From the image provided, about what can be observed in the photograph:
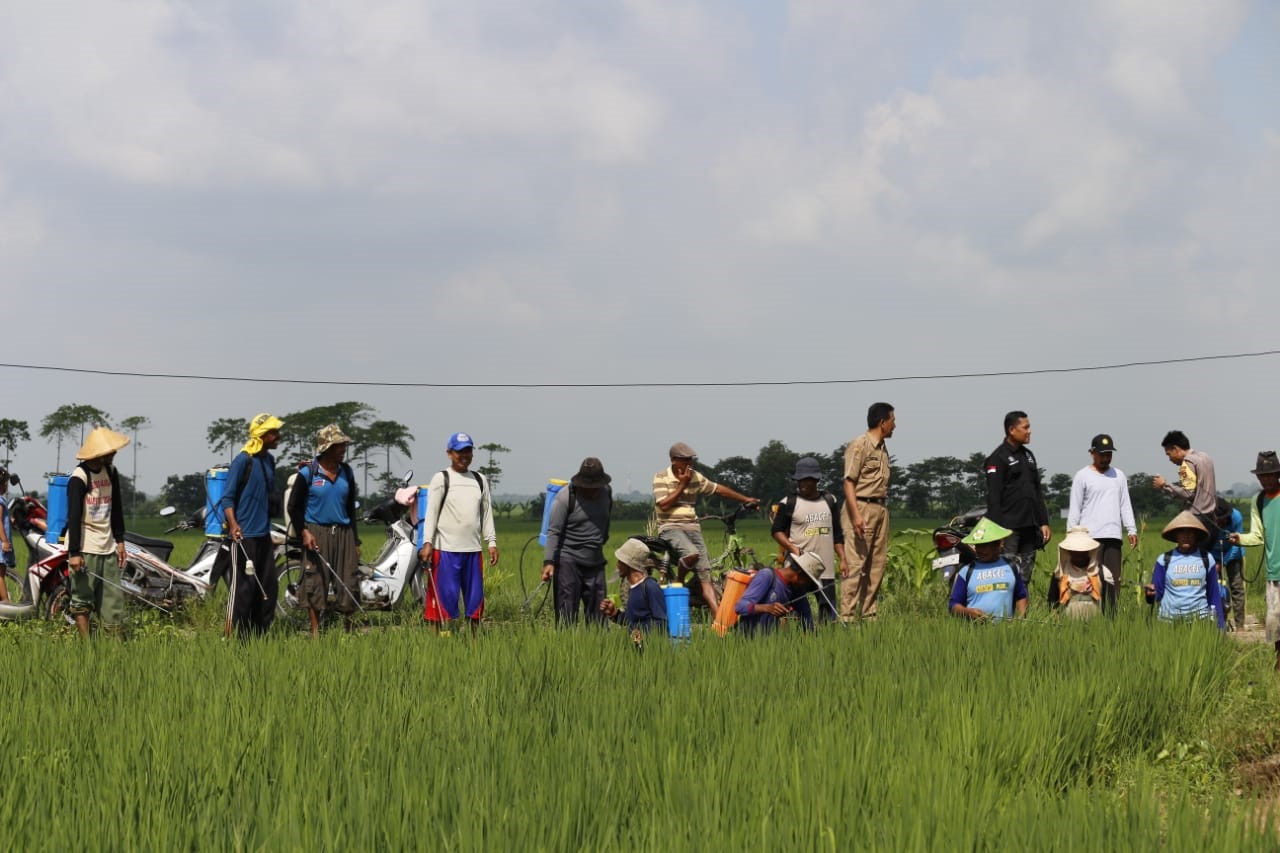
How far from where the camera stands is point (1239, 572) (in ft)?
31.8

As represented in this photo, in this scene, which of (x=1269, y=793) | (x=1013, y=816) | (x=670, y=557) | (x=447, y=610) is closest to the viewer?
(x=1013, y=816)

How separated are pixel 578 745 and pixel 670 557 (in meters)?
5.13

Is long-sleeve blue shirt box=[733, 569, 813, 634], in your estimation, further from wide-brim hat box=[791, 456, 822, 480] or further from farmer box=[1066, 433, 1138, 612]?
farmer box=[1066, 433, 1138, 612]

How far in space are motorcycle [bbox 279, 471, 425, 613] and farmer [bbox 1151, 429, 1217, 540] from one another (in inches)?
Result: 231

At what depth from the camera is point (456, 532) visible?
8156 mm

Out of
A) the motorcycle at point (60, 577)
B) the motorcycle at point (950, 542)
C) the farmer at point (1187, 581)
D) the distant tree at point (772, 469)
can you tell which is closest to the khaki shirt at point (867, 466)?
the farmer at point (1187, 581)

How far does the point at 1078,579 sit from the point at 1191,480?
1.77 m

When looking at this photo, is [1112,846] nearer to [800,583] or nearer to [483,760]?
[483,760]

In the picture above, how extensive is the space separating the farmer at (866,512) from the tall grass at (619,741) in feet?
5.90

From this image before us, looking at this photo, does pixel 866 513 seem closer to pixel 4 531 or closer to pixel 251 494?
pixel 251 494

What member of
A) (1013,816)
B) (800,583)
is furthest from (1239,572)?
(1013,816)

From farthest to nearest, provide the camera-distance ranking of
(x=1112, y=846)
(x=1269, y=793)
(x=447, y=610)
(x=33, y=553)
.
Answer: (x=33, y=553) < (x=447, y=610) < (x=1269, y=793) < (x=1112, y=846)

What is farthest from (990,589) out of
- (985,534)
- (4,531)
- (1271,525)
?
(4,531)

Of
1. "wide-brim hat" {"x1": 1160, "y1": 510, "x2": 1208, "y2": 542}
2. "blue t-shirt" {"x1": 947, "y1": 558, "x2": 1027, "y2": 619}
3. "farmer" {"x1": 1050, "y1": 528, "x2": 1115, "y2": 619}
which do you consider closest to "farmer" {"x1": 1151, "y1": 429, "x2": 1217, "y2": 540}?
"farmer" {"x1": 1050, "y1": 528, "x2": 1115, "y2": 619}
